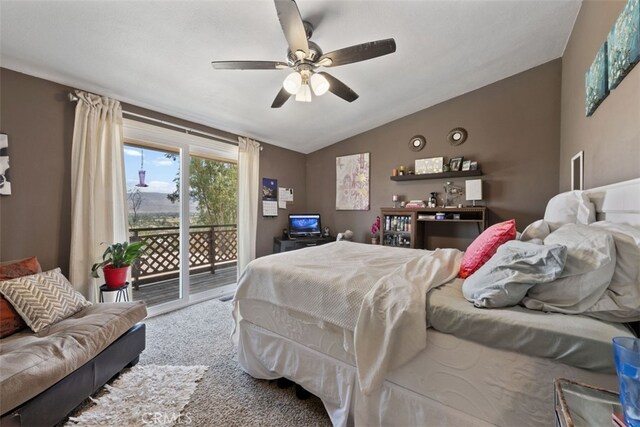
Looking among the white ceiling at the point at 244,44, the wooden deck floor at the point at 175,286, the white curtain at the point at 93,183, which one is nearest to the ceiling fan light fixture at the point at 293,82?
the white ceiling at the point at 244,44

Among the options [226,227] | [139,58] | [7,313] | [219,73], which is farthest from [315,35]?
[226,227]

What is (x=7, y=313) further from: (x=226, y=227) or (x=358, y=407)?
(x=226, y=227)

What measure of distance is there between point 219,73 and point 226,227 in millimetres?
2652

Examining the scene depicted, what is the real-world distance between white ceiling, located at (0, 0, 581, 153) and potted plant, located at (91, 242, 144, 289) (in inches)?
59.7

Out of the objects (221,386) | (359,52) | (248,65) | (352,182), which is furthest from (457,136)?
(221,386)

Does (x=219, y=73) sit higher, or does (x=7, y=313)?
(x=219, y=73)

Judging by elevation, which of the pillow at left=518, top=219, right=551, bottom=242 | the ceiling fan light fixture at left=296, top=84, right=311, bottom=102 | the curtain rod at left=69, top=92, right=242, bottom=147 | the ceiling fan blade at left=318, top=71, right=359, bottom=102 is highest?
the ceiling fan blade at left=318, top=71, right=359, bottom=102

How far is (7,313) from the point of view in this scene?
1.48m

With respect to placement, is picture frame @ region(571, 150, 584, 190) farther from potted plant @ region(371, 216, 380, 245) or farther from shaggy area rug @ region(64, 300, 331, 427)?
shaggy area rug @ region(64, 300, 331, 427)

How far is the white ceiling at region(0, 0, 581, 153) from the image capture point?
5.41ft

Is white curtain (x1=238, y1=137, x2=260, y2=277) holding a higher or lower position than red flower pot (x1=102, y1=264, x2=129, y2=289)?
higher

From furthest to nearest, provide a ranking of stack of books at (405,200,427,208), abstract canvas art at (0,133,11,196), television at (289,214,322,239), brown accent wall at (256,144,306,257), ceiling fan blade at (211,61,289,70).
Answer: television at (289,214,322,239)
brown accent wall at (256,144,306,257)
stack of books at (405,200,427,208)
abstract canvas art at (0,133,11,196)
ceiling fan blade at (211,61,289,70)

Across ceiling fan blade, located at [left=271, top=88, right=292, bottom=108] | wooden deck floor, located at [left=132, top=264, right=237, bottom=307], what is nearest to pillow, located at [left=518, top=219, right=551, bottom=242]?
ceiling fan blade, located at [left=271, top=88, right=292, bottom=108]

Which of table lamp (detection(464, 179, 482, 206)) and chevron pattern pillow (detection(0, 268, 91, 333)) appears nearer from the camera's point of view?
chevron pattern pillow (detection(0, 268, 91, 333))
